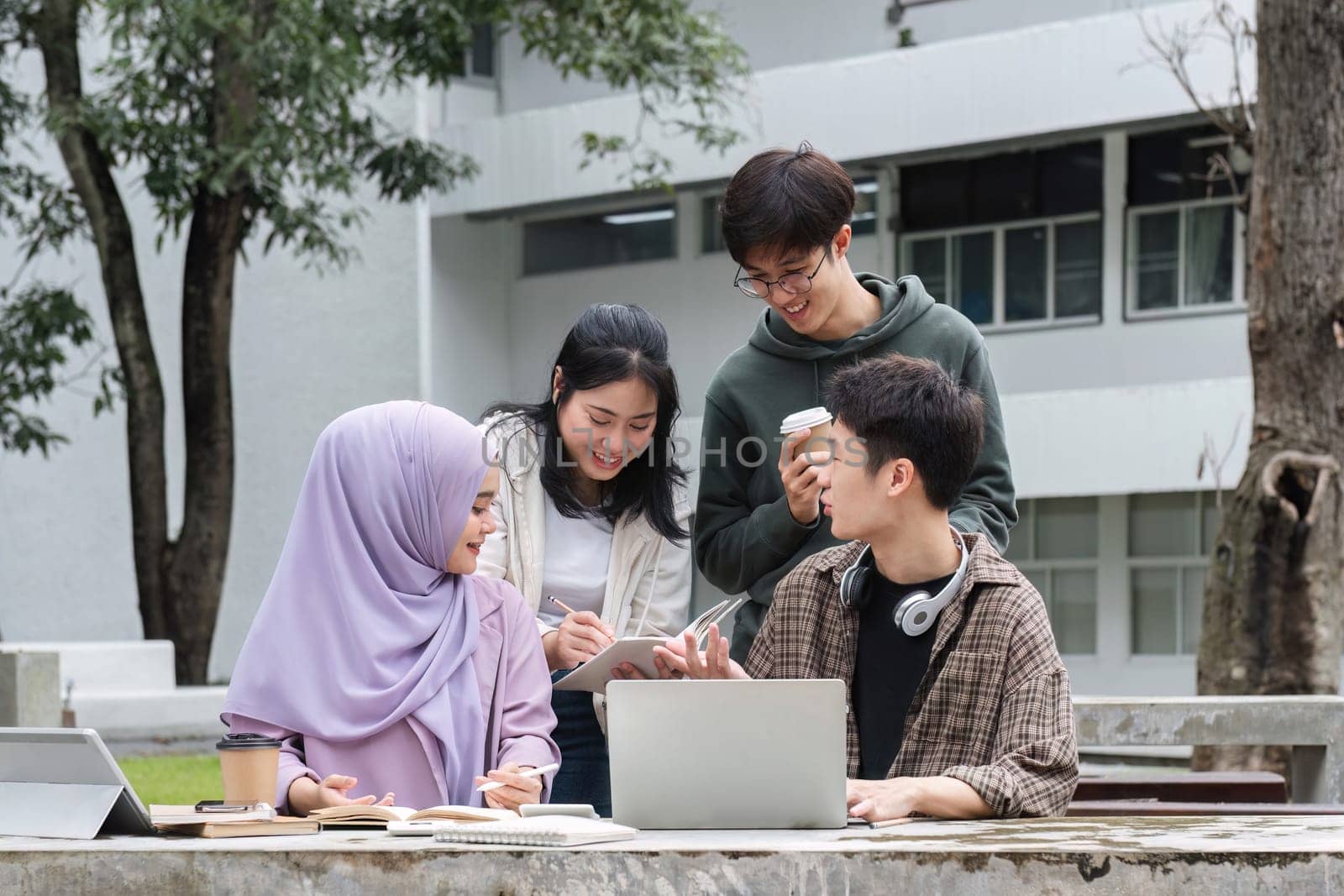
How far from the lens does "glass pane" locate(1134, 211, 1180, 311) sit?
1546 centimetres

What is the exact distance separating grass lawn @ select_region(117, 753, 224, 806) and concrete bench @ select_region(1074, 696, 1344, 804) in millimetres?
4973

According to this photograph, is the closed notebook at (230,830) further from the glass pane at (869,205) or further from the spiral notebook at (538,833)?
the glass pane at (869,205)

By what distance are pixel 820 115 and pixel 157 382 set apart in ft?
20.0

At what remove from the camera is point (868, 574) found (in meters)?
3.20

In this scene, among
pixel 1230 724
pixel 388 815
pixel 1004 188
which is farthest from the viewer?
pixel 1004 188

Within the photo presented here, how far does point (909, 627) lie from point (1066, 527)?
44.7ft

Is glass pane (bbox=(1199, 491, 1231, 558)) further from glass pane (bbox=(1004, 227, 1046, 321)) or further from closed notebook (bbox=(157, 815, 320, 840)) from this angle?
closed notebook (bbox=(157, 815, 320, 840))

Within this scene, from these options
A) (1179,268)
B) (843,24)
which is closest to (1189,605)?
(1179,268)

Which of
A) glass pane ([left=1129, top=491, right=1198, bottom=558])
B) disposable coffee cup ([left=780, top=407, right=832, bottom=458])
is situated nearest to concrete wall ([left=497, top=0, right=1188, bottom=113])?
glass pane ([left=1129, top=491, right=1198, bottom=558])

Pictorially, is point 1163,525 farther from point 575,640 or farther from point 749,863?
point 749,863

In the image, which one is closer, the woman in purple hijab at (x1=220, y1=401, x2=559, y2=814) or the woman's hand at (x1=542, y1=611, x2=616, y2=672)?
the woman in purple hijab at (x1=220, y1=401, x2=559, y2=814)

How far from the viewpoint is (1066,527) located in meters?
16.3

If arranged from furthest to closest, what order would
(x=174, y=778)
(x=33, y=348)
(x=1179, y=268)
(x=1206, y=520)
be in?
(x=1206, y=520) < (x=1179, y=268) < (x=33, y=348) < (x=174, y=778)

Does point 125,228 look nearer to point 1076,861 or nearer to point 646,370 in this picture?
point 646,370
